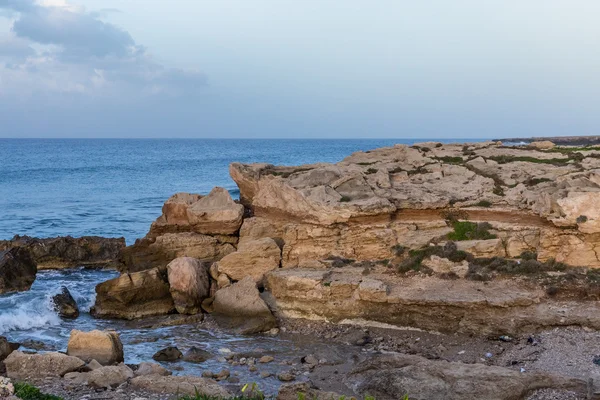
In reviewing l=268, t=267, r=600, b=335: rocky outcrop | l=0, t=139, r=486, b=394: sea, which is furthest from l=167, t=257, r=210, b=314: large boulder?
l=268, t=267, r=600, b=335: rocky outcrop

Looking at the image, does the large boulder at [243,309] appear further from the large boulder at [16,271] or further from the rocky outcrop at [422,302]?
the large boulder at [16,271]

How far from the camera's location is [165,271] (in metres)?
22.6

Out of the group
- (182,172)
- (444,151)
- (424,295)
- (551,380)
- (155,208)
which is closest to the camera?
(551,380)

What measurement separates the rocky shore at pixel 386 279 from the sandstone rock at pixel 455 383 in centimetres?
3

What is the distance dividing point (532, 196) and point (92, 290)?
16429mm

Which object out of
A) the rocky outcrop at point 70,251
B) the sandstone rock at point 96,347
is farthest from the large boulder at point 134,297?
the rocky outcrop at point 70,251

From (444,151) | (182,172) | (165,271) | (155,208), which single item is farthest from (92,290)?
(182,172)

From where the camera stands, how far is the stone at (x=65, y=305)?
2183 cm

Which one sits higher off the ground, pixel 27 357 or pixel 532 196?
pixel 532 196

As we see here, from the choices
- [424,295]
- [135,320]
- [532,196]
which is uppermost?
[532,196]

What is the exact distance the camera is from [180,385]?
507 inches

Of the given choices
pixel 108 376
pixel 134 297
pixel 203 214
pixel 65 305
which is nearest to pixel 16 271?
pixel 65 305

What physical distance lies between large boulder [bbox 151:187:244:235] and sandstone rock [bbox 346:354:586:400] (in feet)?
40.7

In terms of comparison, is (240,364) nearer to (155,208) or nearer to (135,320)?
(135,320)
